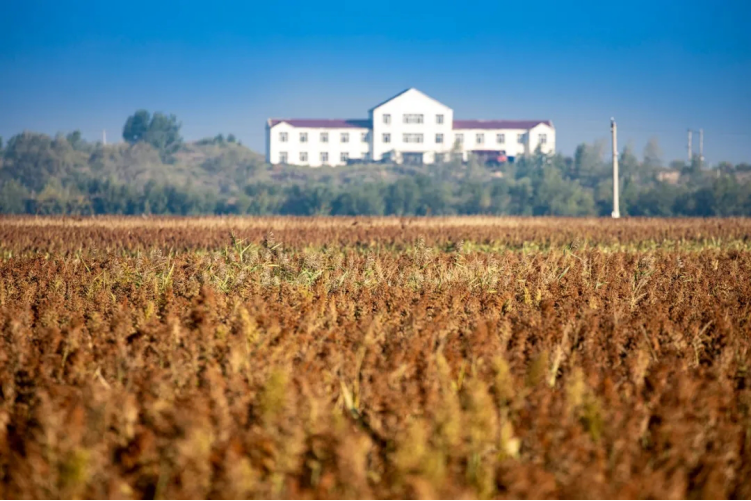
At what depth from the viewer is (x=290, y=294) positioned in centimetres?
870

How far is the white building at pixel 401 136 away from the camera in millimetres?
110438

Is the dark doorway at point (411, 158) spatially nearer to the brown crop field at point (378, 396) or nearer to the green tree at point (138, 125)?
the green tree at point (138, 125)

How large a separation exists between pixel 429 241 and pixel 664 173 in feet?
242

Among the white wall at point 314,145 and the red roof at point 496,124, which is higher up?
the red roof at point 496,124

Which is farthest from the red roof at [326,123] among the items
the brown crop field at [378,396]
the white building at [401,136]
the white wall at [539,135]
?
the brown crop field at [378,396]

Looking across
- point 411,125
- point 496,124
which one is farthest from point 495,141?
point 411,125

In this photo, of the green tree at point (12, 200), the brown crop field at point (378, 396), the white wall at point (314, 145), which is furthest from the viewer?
the white wall at point (314, 145)

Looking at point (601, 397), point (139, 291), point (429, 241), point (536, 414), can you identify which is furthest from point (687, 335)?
point (429, 241)

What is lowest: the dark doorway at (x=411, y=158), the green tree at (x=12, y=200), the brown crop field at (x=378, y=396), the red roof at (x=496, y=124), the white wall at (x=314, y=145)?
the brown crop field at (x=378, y=396)

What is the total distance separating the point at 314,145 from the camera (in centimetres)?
11288

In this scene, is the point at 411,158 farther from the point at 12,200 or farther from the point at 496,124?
the point at 12,200

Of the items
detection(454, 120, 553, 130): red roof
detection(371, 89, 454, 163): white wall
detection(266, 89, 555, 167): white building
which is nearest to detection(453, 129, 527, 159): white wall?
detection(266, 89, 555, 167): white building

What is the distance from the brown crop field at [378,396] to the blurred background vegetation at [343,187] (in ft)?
153

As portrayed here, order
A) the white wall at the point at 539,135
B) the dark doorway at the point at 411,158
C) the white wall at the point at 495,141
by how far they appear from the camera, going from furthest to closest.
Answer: the white wall at the point at 495,141 → the white wall at the point at 539,135 → the dark doorway at the point at 411,158
